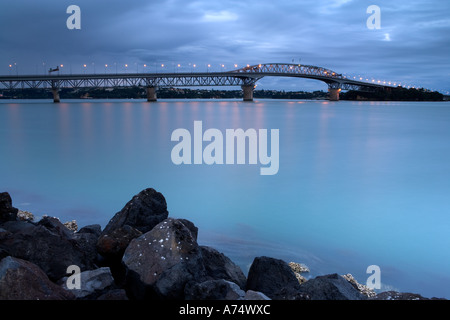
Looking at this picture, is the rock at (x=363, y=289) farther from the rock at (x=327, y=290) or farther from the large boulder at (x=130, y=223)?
the large boulder at (x=130, y=223)

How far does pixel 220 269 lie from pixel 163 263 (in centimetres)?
96

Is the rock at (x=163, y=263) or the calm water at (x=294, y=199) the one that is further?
the calm water at (x=294, y=199)

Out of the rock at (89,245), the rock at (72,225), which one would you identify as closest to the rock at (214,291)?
the rock at (89,245)

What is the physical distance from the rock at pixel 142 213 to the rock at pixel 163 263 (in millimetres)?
1277

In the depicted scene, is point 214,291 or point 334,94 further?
point 334,94

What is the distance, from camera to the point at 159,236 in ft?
14.0

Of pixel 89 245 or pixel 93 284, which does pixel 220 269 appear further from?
pixel 89 245

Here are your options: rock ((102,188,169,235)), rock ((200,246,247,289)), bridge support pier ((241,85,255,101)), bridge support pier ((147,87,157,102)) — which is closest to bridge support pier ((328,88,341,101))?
bridge support pier ((241,85,255,101))

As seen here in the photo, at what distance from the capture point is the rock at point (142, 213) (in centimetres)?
563

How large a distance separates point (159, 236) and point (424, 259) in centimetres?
446

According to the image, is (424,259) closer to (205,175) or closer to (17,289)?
(17,289)

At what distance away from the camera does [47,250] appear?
14.8 feet

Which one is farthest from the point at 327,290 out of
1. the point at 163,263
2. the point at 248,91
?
the point at 248,91

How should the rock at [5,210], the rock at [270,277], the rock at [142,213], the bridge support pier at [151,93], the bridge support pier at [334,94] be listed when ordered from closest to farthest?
the rock at [270,277]
the rock at [142,213]
the rock at [5,210]
the bridge support pier at [151,93]
the bridge support pier at [334,94]
